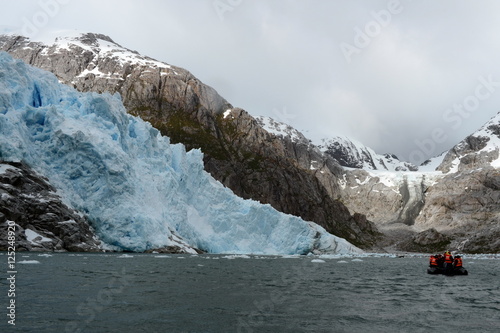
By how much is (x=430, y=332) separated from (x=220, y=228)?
76.6m

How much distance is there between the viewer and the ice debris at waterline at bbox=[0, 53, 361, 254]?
65.9 metres

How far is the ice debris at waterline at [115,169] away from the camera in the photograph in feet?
216

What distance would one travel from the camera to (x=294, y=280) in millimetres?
35812

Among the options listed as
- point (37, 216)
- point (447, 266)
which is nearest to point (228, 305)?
point (447, 266)

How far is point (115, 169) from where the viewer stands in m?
68.2

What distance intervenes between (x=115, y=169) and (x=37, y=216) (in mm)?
13446

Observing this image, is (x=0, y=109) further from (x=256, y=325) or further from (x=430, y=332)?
(x=430, y=332)

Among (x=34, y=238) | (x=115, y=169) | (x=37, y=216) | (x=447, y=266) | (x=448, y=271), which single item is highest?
(x=447, y=266)

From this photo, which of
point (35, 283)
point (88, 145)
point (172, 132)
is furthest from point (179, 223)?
point (172, 132)

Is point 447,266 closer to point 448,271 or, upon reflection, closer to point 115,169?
point 448,271

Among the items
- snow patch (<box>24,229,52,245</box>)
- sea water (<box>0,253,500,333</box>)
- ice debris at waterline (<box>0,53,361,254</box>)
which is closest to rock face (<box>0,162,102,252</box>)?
snow patch (<box>24,229,52,245</box>)

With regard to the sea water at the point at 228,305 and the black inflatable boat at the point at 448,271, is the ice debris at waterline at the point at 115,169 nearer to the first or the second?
the sea water at the point at 228,305

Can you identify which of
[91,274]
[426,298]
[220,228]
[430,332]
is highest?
[430,332]

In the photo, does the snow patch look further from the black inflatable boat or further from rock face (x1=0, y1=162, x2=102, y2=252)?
the black inflatable boat
